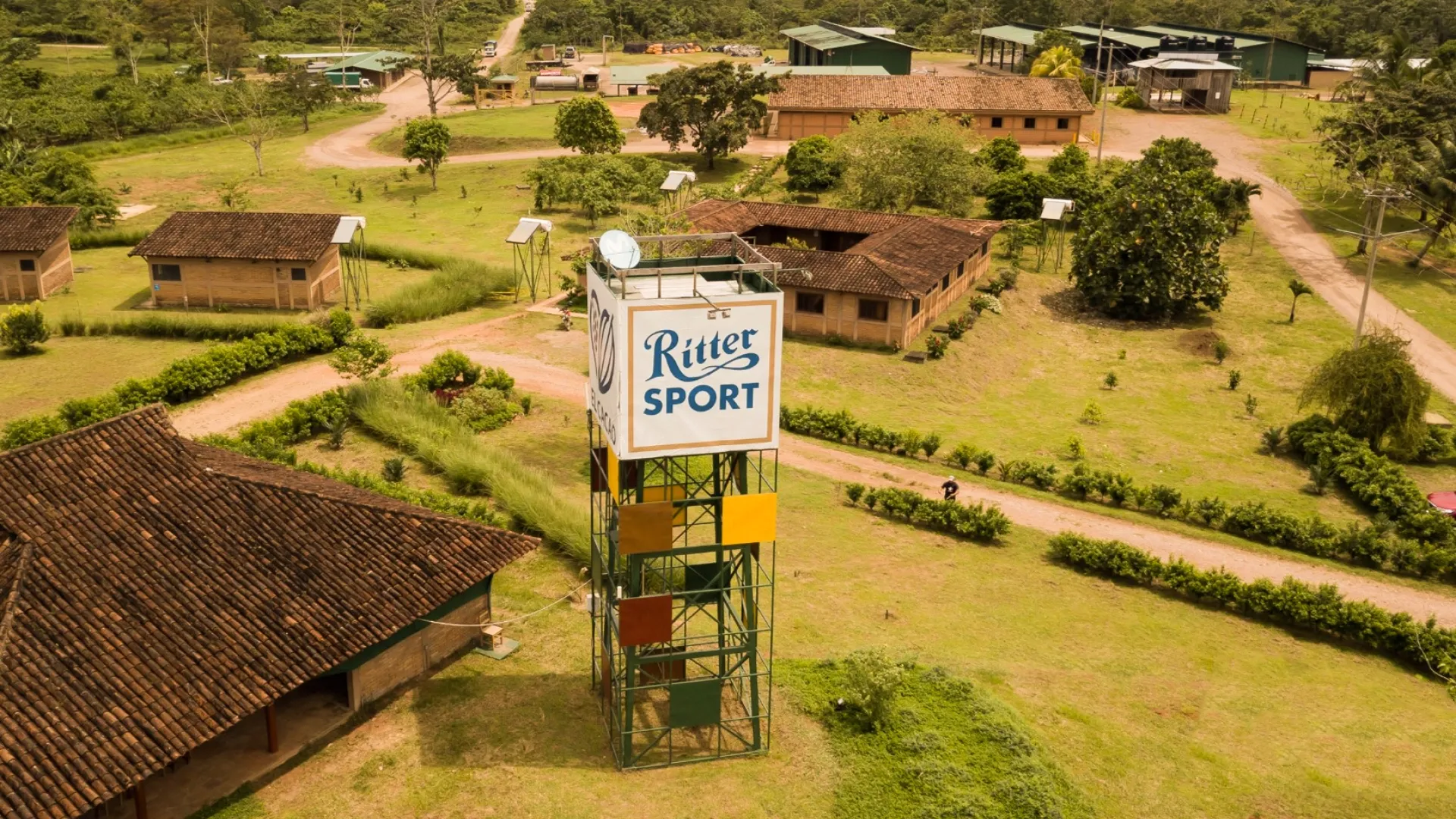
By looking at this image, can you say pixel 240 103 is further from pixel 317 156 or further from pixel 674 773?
pixel 674 773

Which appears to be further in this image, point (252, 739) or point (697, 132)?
point (697, 132)

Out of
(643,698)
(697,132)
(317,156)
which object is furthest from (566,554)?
(317,156)

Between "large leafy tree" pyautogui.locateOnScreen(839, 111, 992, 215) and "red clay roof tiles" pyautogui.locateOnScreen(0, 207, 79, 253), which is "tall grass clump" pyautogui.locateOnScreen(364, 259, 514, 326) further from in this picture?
"large leafy tree" pyautogui.locateOnScreen(839, 111, 992, 215)

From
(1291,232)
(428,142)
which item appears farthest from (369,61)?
(1291,232)

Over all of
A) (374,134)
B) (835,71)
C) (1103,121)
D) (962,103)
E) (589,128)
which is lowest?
(374,134)

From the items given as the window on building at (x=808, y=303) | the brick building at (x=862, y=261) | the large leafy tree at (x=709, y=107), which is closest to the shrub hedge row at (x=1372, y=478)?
the brick building at (x=862, y=261)

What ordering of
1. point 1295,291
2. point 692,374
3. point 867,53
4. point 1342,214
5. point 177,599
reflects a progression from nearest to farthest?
point 692,374
point 177,599
point 1295,291
point 1342,214
point 867,53

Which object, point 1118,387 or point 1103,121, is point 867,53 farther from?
point 1118,387
